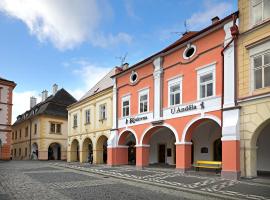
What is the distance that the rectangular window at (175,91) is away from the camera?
19.8m

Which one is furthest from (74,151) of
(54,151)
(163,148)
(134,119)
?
(134,119)

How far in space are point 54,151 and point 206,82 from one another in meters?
35.9

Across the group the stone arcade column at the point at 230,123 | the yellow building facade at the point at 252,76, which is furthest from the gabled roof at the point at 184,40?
the yellow building facade at the point at 252,76

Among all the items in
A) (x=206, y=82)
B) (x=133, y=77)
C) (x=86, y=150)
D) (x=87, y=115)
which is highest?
(x=133, y=77)

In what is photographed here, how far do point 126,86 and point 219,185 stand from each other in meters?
13.9

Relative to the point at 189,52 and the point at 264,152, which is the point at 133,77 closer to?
the point at 189,52

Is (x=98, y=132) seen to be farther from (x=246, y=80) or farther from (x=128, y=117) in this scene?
(x=246, y=80)

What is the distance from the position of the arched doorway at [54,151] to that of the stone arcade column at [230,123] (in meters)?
36.2

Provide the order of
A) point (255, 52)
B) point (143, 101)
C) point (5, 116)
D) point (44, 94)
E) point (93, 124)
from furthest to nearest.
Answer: point (44, 94), point (5, 116), point (93, 124), point (143, 101), point (255, 52)

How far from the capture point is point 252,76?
15.1 meters

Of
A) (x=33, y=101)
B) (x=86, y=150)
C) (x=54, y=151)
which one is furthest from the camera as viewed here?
(x=33, y=101)

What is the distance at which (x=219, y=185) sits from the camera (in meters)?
13.0

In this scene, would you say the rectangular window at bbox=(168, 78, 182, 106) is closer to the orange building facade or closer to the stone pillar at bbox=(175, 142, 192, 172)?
the orange building facade

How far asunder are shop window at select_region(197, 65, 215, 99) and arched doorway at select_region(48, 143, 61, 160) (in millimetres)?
34150
